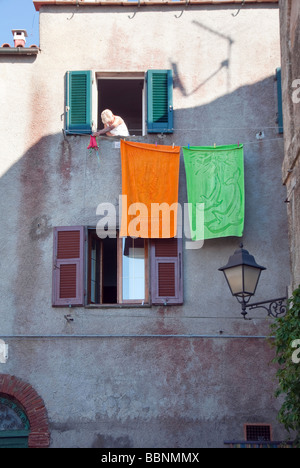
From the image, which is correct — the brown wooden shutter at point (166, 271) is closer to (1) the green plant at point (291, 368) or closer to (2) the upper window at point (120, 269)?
(2) the upper window at point (120, 269)

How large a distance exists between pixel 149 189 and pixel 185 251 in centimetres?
115

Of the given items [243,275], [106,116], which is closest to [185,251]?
Answer: [106,116]

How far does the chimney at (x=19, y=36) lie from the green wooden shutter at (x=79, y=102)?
103 cm

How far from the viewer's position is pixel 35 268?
14.6m

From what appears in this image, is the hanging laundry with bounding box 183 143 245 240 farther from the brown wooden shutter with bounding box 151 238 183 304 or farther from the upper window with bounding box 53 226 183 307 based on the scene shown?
the upper window with bounding box 53 226 183 307

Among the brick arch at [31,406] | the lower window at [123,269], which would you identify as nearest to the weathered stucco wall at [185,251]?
the brick arch at [31,406]

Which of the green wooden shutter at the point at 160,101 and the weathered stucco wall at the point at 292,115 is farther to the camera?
the green wooden shutter at the point at 160,101

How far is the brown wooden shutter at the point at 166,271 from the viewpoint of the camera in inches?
563

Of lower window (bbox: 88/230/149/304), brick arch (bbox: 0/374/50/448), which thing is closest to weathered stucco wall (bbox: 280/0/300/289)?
lower window (bbox: 88/230/149/304)

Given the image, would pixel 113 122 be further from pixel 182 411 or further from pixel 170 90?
pixel 182 411

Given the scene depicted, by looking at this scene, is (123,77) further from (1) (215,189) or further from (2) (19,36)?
(1) (215,189)

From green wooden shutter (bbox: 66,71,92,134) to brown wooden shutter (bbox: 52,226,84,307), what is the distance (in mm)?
1758

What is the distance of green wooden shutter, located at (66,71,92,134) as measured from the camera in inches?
598

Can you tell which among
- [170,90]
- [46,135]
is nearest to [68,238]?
[46,135]
